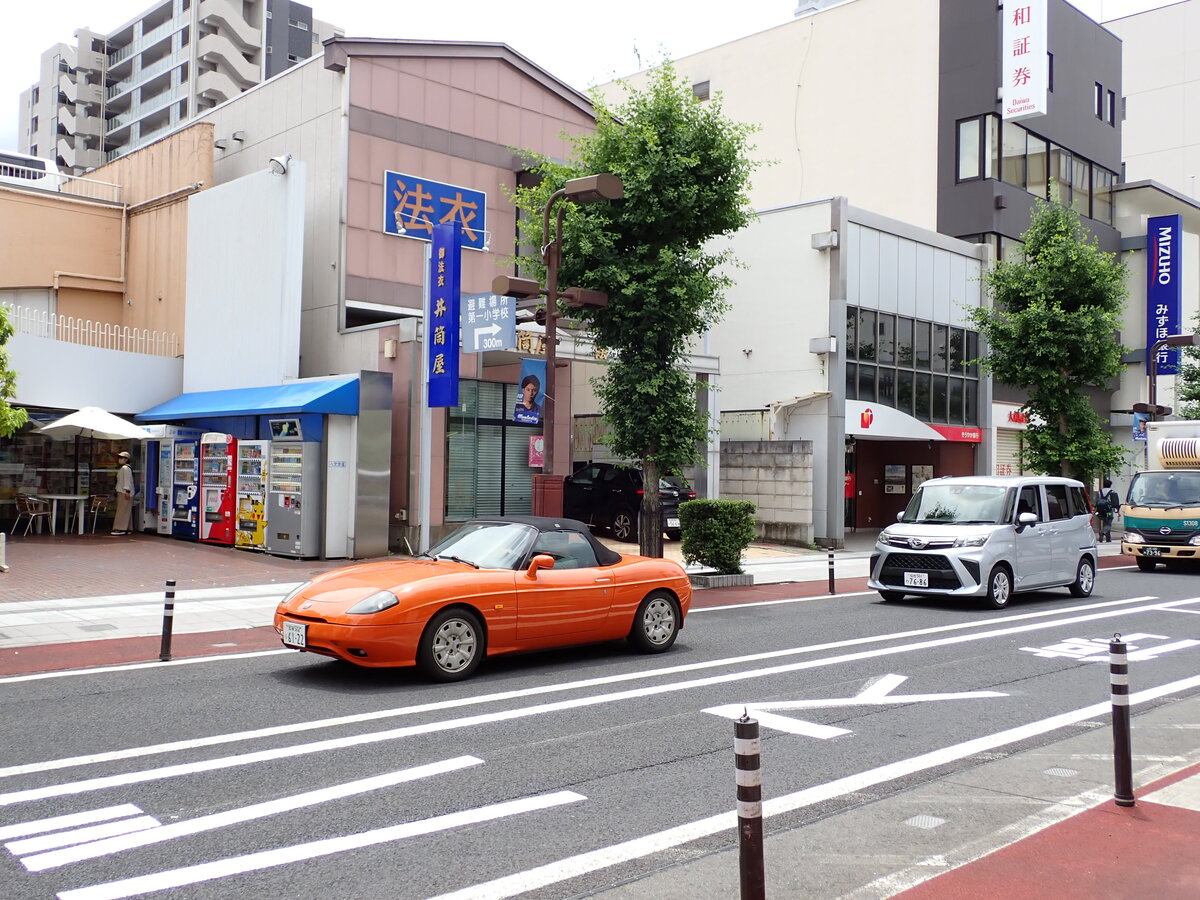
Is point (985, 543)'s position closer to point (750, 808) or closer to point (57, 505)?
point (750, 808)

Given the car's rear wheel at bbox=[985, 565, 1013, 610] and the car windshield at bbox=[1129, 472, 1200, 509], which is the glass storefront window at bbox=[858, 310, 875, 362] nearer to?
the car windshield at bbox=[1129, 472, 1200, 509]

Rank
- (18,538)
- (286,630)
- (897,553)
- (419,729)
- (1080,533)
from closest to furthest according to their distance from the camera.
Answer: (419,729)
(286,630)
(897,553)
(1080,533)
(18,538)

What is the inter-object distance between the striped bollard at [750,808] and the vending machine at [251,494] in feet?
57.1

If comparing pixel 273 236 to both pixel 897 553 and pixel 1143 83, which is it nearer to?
pixel 897 553

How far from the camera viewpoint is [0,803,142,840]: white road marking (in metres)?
4.91

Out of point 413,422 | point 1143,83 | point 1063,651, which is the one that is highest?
point 1143,83

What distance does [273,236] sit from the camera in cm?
2084

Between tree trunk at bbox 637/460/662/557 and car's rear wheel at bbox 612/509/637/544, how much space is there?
6009mm

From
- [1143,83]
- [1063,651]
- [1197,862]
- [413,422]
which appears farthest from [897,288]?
[1143,83]

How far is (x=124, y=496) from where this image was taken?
2238 cm

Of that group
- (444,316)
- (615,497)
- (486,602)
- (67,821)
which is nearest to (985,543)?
(486,602)

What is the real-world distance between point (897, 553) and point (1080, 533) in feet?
12.4

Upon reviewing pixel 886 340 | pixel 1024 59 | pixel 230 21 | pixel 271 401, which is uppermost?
pixel 230 21

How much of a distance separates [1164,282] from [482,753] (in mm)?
40281
